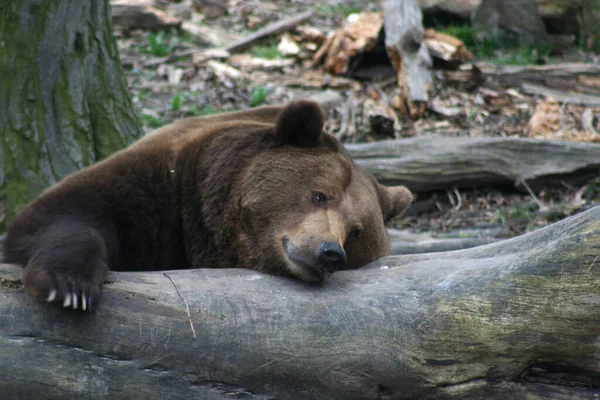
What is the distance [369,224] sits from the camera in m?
4.55

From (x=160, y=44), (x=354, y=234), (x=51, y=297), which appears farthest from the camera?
(x=160, y=44)

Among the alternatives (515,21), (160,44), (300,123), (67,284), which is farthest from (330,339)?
(515,21)

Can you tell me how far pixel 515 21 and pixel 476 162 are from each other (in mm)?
4832

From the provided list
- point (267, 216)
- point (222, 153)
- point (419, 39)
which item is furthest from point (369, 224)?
point (419, 39)

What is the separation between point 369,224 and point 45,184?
9.64 feet

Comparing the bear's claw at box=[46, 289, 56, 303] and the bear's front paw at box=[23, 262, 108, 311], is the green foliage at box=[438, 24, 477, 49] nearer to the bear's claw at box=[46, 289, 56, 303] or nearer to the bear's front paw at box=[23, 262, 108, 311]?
the bear's front paw at box=[23, 262, 108, 311]

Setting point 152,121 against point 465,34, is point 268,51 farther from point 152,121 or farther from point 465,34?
point 152,121

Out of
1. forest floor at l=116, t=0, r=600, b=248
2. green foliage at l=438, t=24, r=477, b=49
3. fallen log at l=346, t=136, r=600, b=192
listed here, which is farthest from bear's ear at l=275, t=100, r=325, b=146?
green foliage at l=438, t=24, r=477, b=49

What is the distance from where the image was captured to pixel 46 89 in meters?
6.07

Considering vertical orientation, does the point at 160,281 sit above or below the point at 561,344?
above

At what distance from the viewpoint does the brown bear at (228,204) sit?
13.4 ft

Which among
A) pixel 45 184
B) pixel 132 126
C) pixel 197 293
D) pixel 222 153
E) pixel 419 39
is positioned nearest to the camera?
pixel 197 293

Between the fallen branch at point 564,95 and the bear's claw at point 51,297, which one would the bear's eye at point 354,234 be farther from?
the fallen branch at point 564,95

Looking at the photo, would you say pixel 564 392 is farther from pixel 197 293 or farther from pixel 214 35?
pixel 214 35
